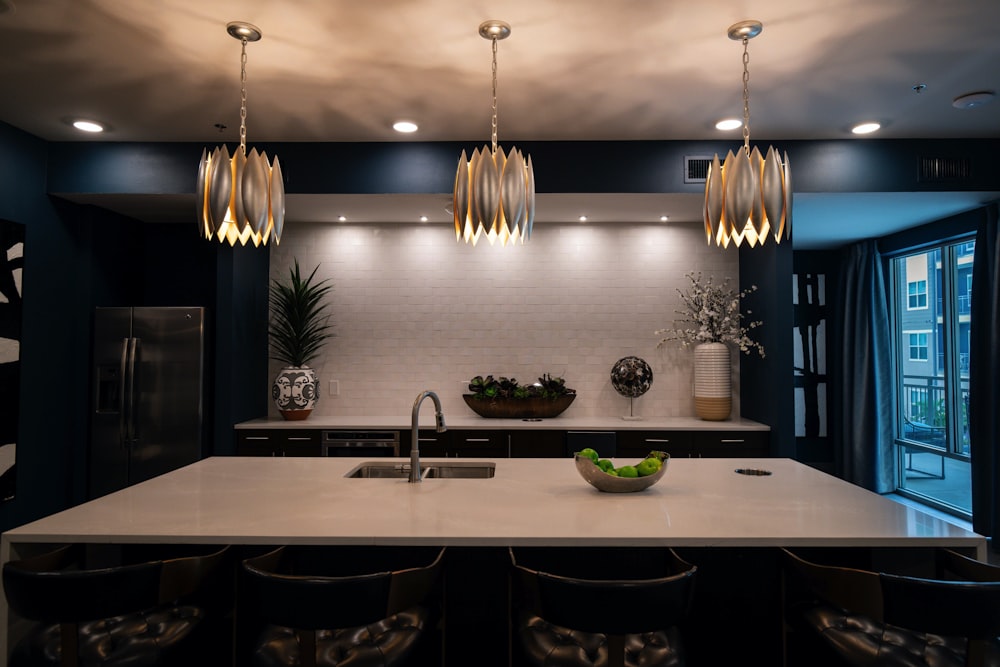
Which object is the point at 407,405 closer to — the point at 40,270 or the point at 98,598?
the point at 40,270

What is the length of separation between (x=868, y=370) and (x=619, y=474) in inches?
190

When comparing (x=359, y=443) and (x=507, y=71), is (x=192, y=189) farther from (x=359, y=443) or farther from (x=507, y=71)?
(x=507, y=71)

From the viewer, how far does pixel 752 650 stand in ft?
7.50

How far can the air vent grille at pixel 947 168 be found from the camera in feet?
14.0

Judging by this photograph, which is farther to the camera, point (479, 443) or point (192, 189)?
point (479, 443)

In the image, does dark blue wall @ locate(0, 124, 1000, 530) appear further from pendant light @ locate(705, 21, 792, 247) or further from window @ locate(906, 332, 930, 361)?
window @ locate(906, 332, 930, 361)

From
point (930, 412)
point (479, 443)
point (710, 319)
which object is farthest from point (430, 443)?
point (930, 412)

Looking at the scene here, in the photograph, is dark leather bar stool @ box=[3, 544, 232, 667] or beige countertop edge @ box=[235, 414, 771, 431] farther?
beige countertop edge @ box=[235, 414, 771, 431]

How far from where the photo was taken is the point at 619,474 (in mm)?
2523

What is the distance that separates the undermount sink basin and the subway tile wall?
2143 mm

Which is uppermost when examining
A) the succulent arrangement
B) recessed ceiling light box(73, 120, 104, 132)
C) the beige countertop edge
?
recessed ceiling light box(73, 120, 104, 132)

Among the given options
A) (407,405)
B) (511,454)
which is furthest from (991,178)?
(407,405)

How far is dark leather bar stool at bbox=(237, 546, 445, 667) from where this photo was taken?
1673mm

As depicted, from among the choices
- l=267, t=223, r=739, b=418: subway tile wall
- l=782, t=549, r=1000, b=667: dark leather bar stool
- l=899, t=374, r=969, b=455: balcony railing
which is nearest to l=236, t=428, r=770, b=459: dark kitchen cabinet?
l=267, t=223, r=739, b=418: subway tile wall
